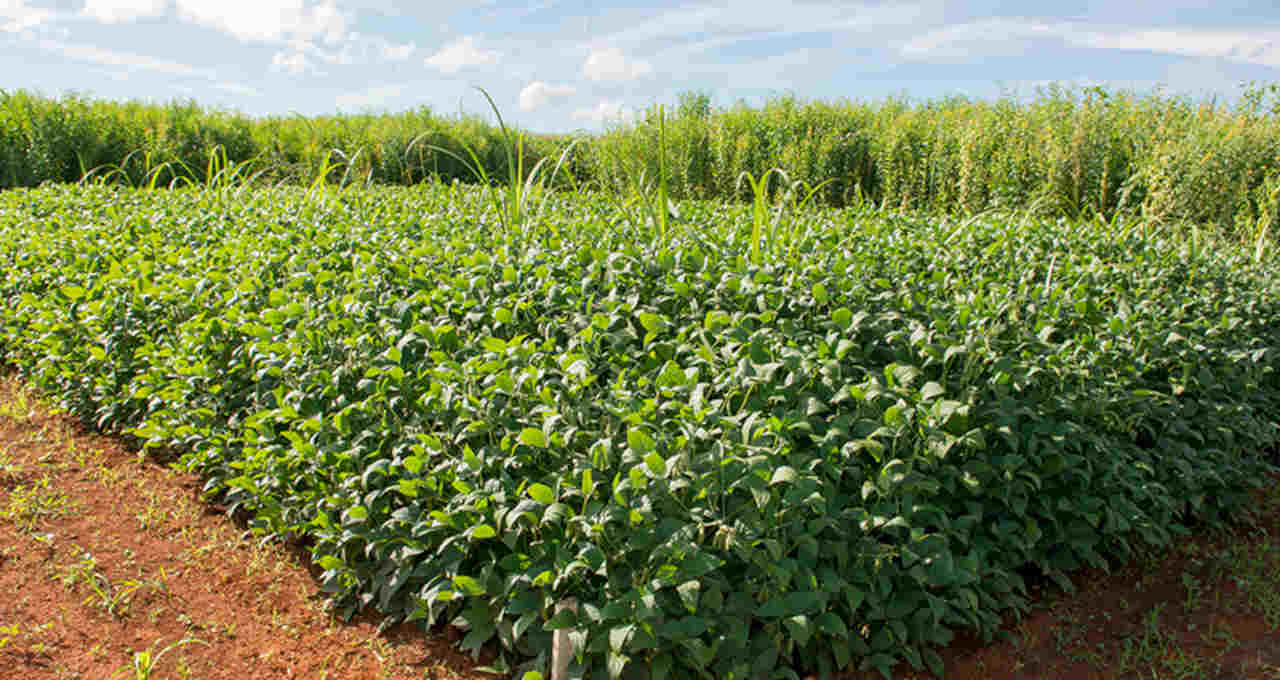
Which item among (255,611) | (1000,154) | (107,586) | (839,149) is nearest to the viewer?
(255,611)

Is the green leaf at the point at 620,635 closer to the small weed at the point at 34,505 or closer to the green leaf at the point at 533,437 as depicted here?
the green leaf at the point at 533,437

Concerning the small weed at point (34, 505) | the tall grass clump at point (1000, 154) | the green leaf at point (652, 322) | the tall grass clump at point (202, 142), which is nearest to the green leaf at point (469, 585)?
the green leaf at point (652, 322)

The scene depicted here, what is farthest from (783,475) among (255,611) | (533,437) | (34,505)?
(34,505)

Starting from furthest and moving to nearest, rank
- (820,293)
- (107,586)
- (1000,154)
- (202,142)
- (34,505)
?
(202,142)
(1000,154)
(34,505)
(820,293)
(107,586)

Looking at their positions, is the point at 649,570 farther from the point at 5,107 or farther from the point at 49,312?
the point at 5,107

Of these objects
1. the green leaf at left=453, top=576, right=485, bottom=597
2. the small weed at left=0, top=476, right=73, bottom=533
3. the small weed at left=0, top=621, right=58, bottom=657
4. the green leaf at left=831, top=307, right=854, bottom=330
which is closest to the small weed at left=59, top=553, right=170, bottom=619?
the small weed at left=0, top=621, right=58, bottom=657

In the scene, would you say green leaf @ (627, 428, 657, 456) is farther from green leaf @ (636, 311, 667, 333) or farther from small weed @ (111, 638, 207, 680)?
small weed @ (111, 638, 207, 680)

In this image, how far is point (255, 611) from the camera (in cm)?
283

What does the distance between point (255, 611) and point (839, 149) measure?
30.2 feet

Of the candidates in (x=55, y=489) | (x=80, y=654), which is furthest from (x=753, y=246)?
(x=55, y=489)

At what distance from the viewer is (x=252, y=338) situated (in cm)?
366

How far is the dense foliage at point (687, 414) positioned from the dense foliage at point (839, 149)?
2.67 metres

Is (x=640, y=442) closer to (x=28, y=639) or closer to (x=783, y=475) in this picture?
(x=783, y=475)

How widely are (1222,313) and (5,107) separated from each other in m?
13.5
